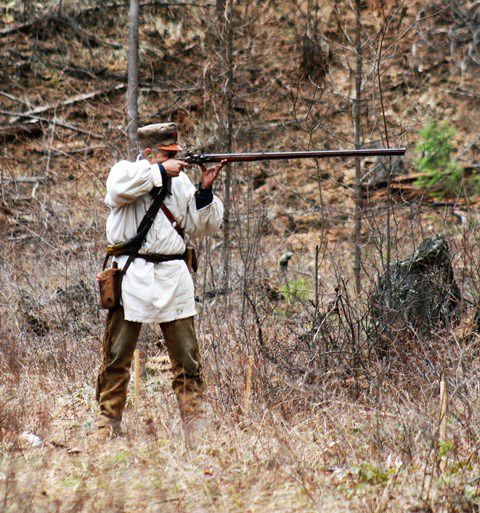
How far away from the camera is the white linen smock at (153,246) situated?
5.32 meters

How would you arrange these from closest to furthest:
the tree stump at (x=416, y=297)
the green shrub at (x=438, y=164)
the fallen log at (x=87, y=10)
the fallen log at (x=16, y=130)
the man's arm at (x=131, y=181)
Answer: the man's arm at (x=131, y=181)
the tree stump at (x=416, y=297)
the green shrub at (x=438, y=164)
the fallen log at (x=16, y=130)
the fallen log at (x=87, y=10)

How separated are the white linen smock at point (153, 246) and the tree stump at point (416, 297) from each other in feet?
5.41

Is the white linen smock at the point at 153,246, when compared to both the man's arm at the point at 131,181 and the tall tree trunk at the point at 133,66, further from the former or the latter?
the tall tree trunk at the point at 133,66

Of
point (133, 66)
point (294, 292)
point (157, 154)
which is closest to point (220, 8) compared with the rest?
point (133, 66)

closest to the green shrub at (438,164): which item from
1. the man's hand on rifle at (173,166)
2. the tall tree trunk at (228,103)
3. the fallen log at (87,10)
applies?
the tall tree trunk at (228,103)

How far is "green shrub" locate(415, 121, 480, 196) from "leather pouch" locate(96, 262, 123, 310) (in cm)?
827

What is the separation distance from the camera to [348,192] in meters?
15.5

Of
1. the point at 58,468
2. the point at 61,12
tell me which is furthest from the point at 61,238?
the point at 61,12

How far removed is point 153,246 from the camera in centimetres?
541

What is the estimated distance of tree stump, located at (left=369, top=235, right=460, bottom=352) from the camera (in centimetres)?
639

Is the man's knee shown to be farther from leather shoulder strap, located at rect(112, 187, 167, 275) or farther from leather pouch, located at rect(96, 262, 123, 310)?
leather shoulder strap, located at rect(112, 187, 167, 275)

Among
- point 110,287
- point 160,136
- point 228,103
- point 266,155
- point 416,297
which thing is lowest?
point 416,297

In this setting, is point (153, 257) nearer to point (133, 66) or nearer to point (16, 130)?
point (133, 66)

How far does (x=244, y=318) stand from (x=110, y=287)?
2.14 metres
